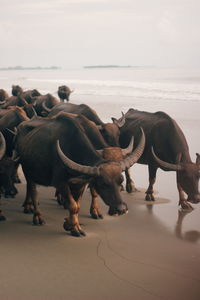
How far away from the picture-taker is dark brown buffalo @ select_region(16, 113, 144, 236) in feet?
20.5

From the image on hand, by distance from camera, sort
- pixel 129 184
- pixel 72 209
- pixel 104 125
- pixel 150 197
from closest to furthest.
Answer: pixel 72 209 → pixel 104 125 → pixel 150 197 → pixel 129 184

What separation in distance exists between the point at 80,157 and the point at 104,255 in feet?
4.79

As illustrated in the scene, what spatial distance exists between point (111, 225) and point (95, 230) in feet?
1.18

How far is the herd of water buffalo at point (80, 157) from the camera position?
6.35 meters

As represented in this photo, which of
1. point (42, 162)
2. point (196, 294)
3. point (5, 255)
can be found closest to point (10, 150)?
point (42, 162)

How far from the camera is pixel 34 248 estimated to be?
630cm

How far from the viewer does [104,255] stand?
6.07 m

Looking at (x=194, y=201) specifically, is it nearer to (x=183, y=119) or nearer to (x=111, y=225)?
(x=111, y=225)

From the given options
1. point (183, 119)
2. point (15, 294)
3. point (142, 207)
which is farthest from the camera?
point (183, 119)

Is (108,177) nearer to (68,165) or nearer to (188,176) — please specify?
(68,165)

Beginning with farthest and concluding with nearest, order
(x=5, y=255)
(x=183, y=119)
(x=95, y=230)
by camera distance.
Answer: (x=183, y=119), (x=95, y=230), (x=5, y=255)

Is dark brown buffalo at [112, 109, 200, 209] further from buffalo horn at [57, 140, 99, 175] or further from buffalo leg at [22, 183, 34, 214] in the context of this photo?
buffalo leg at [22, 183, 34, 214]

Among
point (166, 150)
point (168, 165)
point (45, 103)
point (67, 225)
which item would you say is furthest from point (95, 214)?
point (45, 103)

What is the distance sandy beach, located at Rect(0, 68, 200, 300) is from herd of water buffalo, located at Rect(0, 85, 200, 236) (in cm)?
30
